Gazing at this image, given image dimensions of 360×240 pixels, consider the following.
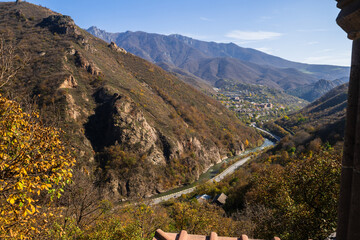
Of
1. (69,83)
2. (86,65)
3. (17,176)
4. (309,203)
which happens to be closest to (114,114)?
(69,83)

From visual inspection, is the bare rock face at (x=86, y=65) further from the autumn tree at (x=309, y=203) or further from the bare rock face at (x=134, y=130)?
the autumn tree at (x=309, y=203)

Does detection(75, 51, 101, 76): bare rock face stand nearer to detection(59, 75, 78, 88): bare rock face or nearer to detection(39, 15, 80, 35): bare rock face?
detection(59, 75, 78, 88): bare rock face

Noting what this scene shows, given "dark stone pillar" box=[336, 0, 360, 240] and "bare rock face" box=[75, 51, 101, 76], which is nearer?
"dark stone pillar" box=[336, 0, 360, 240]

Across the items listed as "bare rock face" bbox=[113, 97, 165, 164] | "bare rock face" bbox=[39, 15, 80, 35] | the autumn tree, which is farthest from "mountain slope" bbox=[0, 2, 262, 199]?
the autumn tree

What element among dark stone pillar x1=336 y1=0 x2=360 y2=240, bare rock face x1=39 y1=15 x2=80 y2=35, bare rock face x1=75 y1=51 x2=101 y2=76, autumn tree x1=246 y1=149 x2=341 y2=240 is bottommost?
autumn tree x1=246 y1=149 x2=341 y2=240

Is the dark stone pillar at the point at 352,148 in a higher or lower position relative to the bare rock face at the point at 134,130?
higher

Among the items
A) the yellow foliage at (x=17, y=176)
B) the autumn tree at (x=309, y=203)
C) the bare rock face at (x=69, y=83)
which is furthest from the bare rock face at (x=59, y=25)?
the autumn tree at (x=309, y=203)
